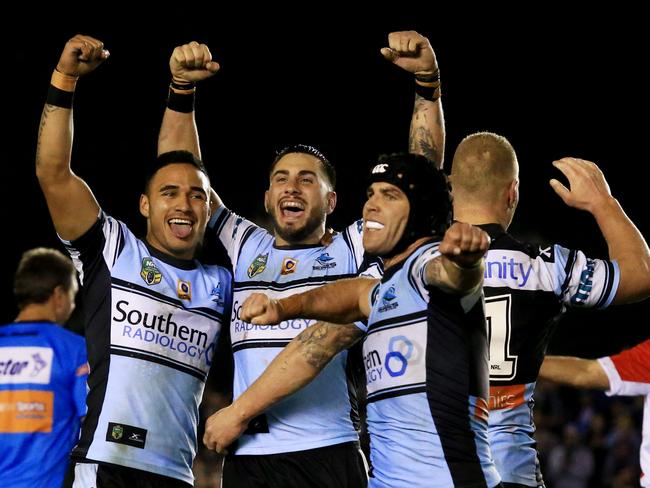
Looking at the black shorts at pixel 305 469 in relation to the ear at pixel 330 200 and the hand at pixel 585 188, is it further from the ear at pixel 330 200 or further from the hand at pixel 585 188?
the hand at pixel 585 188

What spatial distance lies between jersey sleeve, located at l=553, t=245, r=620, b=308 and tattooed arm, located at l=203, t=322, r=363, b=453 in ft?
2.98

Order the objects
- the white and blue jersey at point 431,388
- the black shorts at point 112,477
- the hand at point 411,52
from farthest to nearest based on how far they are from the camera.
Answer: the hand at point 411,52 < the black shorts at point 112,477 < the white and blue jersey at point 431,388

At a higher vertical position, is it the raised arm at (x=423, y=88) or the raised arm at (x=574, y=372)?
the raised arm at (x=423, y=88)

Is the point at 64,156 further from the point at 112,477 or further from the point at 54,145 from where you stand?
the point at 112,477

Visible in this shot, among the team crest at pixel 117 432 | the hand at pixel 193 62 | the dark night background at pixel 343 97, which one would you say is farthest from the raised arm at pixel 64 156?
the dark night background at pixel 343 97

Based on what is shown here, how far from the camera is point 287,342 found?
14.8 feet

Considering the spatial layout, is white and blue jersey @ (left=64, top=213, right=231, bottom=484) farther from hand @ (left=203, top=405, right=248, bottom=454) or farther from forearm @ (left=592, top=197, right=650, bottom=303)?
forearm @ (left=592, top=197, right=650, bottom=303)

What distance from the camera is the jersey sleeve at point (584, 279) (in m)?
4.04

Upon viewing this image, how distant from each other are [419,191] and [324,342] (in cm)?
75

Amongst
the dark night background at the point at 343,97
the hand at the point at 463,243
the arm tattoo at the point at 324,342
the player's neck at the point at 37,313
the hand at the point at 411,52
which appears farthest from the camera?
the dark night background at the point at 343,97

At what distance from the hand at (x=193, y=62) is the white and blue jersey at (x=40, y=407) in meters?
1.56

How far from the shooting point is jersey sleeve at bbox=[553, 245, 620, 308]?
4.04 meters

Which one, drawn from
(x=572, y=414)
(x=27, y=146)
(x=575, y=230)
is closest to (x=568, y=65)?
(x=575, y=230)

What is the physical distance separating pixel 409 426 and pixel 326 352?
0.67m
